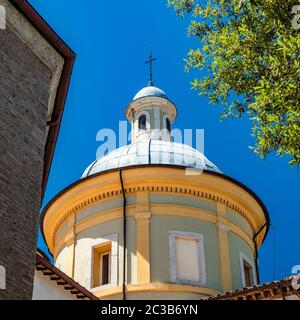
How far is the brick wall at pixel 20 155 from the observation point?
939cm

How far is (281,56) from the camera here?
27.6 ft

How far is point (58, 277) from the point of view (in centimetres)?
1316

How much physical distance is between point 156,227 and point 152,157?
9.68 feet

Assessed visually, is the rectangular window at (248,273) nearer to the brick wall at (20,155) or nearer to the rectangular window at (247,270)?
the rectangular window at (247,270)

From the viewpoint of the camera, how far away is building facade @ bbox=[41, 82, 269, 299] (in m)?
19.0

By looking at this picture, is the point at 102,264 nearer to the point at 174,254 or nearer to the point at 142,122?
the point at 174,254

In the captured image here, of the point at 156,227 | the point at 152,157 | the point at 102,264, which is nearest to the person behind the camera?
the point at 156,227

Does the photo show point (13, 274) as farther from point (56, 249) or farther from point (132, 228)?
point (56, 249)

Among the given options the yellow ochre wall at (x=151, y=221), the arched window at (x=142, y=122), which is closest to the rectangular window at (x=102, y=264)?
the yellow ochre wall at (x=151, y=221)

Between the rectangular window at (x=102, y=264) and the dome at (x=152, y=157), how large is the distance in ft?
9.29

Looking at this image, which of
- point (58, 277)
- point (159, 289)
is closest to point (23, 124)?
point (58, 277)

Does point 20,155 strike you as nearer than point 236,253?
Yes

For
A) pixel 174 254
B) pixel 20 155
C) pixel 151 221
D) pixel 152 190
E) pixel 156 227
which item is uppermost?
pixel 152 190

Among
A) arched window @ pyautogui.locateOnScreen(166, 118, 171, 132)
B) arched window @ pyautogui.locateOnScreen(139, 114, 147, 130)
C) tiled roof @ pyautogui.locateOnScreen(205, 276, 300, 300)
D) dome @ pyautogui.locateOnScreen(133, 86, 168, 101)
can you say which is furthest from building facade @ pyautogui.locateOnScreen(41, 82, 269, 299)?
dome @ pyautogui.locateOnScreen(133, 86, 168, 101)
